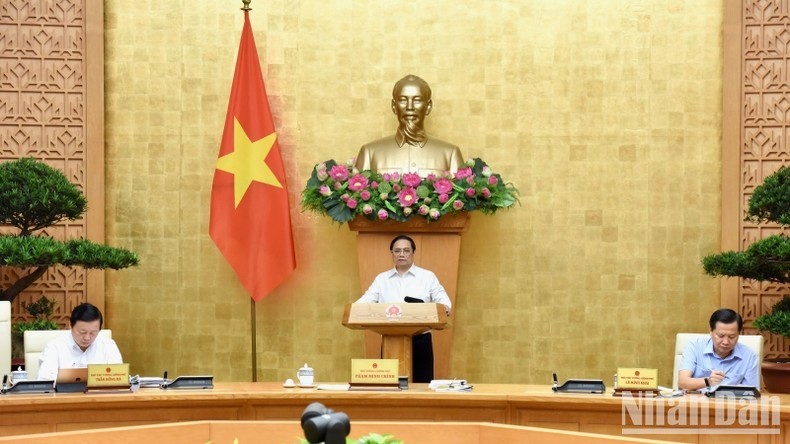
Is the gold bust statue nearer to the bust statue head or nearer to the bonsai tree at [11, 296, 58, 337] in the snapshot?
the bust statue head

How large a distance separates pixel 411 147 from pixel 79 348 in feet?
8.48

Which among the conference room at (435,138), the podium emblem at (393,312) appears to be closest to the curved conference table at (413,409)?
the podium emblem at (393,312)

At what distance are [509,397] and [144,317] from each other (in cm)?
367

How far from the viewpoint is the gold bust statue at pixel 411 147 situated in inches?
288

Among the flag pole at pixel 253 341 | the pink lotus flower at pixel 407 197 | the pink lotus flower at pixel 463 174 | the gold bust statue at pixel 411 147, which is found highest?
the gold bust statue at pixel 411 147

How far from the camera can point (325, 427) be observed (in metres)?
Result: 2.10

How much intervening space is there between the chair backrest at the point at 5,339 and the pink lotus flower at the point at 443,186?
8.34ft

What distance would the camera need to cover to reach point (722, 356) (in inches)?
220

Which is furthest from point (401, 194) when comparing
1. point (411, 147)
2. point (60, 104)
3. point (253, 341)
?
point (60, 104)

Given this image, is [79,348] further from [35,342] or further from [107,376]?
[107,376]

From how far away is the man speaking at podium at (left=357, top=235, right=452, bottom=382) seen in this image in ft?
21.4

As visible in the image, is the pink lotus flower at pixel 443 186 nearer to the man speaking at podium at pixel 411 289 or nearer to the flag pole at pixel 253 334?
the man speaking at podium at pixel 411 289

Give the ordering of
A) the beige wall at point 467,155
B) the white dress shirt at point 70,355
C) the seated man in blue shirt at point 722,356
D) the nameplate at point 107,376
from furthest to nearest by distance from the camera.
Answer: the beige wall at point 467,155 < the white dress shirt at point 70,355 < the seated man in blue shirt at point 722,356 < the nameplate at point 107,376

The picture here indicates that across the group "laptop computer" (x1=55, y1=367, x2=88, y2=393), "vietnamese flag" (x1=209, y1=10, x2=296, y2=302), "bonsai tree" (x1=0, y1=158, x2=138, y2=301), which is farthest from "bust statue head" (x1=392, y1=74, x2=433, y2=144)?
"laptop computer" (x1=55, y1=367, x2=88, y2=393)
